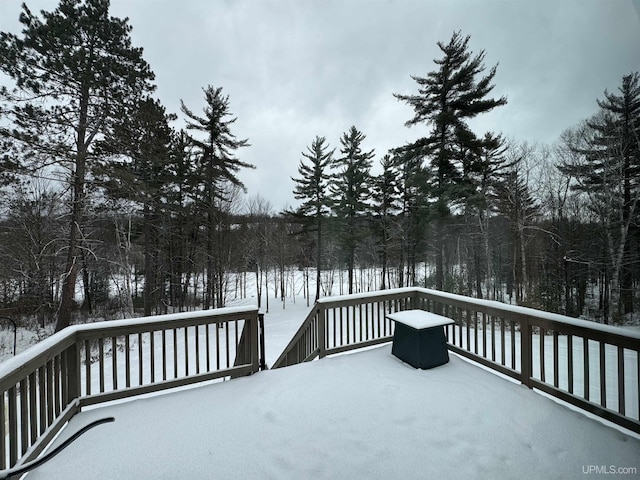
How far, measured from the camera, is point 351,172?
16.1 metres

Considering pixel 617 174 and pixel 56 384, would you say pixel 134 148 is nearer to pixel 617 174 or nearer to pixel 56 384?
pixel 56 384

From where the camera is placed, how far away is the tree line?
7117 millimetres

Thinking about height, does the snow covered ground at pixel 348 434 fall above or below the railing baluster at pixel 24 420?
below

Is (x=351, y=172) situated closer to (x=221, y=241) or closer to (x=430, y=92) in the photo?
(x=430, y=92)

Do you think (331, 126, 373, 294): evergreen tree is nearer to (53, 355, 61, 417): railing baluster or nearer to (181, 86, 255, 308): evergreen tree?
(181, 86, 255, 308): evergreen tree

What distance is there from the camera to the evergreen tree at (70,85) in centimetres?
663

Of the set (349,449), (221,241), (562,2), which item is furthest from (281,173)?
(349,449)

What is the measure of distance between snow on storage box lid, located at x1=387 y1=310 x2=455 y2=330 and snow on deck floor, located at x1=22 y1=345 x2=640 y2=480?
1.88 feet

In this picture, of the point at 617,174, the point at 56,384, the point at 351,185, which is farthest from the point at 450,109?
the point at 56,384

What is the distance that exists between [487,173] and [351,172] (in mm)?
6855

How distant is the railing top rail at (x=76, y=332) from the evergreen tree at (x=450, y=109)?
1011 cm

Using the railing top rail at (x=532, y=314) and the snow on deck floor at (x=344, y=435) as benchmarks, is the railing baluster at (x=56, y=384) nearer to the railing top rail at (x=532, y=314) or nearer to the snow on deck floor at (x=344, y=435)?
the snow on deck floor at (x=344, y=435)

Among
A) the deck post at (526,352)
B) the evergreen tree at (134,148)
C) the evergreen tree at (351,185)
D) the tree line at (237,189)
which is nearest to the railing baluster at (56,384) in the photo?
the deck post at (526,352)

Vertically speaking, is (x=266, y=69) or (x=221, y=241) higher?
(x=266, y=69)
